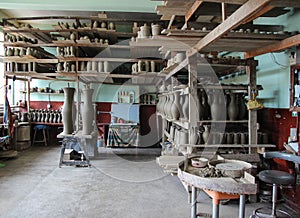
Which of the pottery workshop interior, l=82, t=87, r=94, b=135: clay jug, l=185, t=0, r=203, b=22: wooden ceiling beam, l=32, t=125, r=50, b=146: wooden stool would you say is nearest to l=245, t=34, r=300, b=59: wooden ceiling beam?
the pottery workshop interior

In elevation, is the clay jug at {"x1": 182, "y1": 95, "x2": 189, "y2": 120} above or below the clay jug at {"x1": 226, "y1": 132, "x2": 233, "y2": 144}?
above

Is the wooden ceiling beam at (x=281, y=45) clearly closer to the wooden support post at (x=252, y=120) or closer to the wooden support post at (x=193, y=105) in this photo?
the wooden support post at (x=252, y=120)

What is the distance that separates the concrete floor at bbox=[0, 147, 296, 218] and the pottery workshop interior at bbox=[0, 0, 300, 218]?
15mm

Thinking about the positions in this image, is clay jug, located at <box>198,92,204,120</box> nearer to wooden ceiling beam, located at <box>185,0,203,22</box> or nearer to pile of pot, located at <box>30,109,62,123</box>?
wooden ceiling beam, located at <box>185,0,203,22</box>

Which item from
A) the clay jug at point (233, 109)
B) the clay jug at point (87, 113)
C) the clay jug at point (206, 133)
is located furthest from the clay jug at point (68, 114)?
the clay jug at point (233, 109)

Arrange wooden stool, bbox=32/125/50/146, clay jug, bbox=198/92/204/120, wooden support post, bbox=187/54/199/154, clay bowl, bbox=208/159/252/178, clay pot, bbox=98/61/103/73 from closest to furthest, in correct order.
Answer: clay bowl, bbox=208/159/252/178 < wooden support post, bbox=187/54/199/154 < clay jug, bbox=198/92/204/120 < clay pot, bbox=98/61/103/73 < wooden stool, bbox=32/125/50/146

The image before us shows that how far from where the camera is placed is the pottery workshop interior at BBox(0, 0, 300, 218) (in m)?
2.77

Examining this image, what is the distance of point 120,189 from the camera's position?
13.2 ft

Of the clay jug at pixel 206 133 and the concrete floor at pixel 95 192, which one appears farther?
the clay jug at pixel 206 133

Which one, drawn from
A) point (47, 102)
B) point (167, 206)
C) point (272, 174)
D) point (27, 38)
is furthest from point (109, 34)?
point (272, 174)

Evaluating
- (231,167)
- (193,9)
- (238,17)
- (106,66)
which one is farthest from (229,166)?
(106,66)

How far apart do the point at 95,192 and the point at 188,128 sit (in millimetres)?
1626

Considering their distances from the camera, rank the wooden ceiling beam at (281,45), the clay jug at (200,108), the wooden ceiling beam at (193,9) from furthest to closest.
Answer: the clay jug at (200,108) < the wooden ceiling beam at (281,45) < the wooden ceiling beam at (193,9)

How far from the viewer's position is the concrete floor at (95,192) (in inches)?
126
